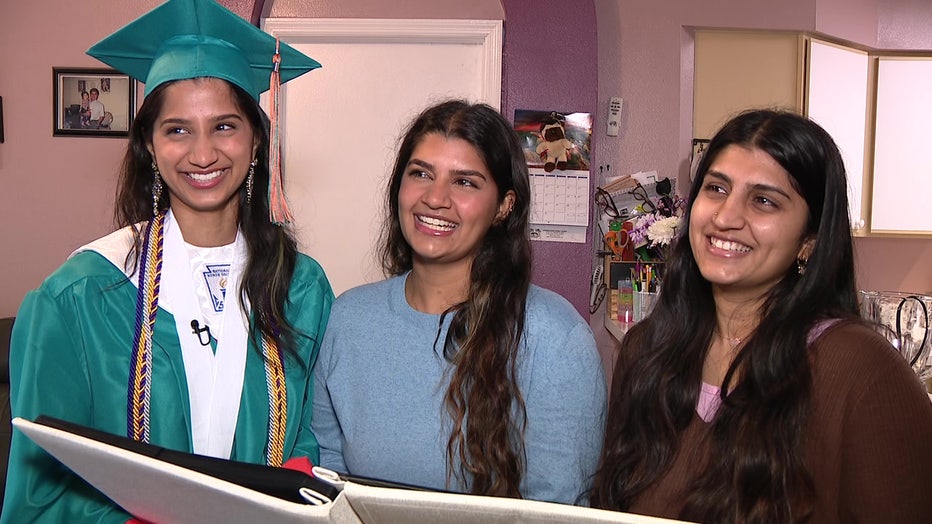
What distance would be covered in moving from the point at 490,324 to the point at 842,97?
3.37 meters

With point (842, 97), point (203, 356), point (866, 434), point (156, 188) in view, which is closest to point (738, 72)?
point (842, 97)

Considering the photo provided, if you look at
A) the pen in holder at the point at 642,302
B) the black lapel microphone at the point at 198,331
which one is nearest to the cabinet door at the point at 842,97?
the pen in holder at the point at 642,302

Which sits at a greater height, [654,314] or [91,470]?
[654,314]

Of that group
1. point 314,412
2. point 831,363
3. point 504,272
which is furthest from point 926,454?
point 314,412

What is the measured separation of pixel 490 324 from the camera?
1.51m

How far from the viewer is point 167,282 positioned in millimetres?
1535

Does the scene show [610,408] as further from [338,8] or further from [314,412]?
[338,8]

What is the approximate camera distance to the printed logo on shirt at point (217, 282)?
1604mm

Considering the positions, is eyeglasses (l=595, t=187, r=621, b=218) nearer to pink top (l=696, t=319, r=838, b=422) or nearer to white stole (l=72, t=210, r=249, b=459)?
pink top (l=696, t=319, r=838, b=422)

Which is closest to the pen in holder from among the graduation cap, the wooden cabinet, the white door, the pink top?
the wooden cabinet

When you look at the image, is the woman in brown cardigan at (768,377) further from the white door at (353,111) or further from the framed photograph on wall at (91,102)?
the framed photograph on wall at (91,102)

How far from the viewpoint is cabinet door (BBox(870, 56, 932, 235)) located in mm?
4059

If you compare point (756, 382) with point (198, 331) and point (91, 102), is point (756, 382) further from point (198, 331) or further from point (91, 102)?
point (91, 102)

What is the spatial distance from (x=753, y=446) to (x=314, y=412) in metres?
0.94
